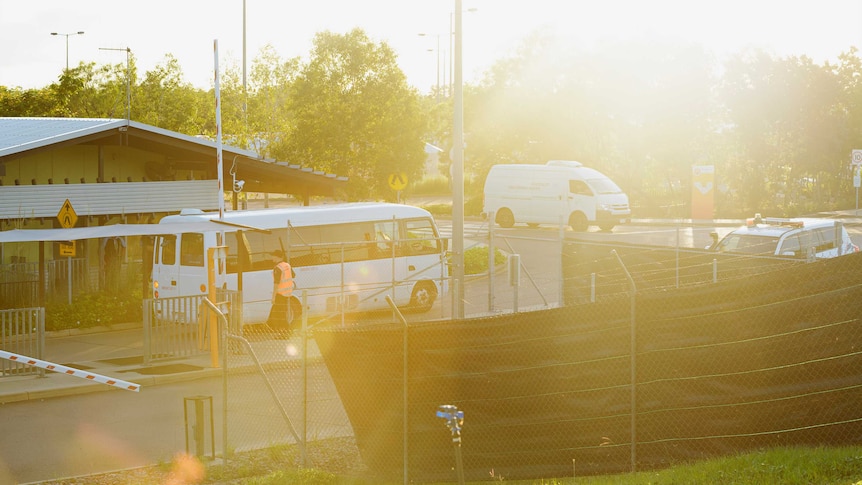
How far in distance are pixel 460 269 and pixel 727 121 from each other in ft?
124

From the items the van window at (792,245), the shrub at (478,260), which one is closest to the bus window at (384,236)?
the shrub at (478,260)

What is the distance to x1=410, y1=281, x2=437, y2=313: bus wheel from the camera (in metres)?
23.8

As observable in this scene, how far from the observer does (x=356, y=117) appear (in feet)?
142

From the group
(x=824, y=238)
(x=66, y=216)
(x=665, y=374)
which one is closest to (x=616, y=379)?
(x=665, y=374)

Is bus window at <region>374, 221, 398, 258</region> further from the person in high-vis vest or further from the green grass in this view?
the green grass

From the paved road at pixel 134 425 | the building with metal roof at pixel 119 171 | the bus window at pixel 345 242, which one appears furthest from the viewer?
the building with metal roof at pixel 119 171

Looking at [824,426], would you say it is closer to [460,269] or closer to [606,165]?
[460,269]

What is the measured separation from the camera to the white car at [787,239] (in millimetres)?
21344

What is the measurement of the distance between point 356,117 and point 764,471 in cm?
3546

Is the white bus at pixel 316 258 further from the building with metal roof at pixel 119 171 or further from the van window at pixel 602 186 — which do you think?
the van window at pixel 602 186

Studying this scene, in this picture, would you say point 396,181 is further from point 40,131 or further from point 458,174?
point 458,174

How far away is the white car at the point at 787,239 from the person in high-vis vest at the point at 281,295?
28.6 ft

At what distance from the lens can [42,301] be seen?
74.7 ft

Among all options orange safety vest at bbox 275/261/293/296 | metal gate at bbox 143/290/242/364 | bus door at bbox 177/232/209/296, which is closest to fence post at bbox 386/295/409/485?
metal gate at bbox 143/290/242/364
